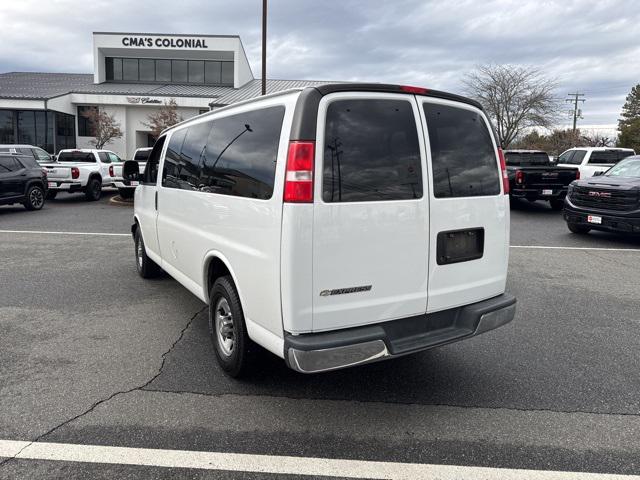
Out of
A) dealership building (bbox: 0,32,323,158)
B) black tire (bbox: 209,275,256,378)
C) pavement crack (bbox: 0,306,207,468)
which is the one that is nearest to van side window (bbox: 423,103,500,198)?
black tire (bbox: 209,275,256,378)

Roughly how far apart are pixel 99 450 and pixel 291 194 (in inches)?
73.5

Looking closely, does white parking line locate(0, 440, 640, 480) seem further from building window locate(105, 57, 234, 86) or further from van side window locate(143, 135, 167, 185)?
building window locate(105, 57, 234, 86)

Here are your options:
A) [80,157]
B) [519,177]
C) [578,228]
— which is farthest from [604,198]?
[80,157]

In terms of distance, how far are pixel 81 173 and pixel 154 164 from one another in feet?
42.7

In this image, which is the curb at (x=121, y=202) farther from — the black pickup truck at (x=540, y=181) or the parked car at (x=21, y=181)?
the black pickup truck at (x=540, y=181)

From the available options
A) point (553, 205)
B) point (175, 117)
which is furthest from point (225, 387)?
point (175, 117)

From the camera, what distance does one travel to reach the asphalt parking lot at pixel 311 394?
2.89 m

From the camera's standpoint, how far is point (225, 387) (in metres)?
3.64

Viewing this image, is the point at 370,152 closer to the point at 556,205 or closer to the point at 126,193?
the point at 556,205

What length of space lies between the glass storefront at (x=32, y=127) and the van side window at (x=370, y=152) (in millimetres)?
38979

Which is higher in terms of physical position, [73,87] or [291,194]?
[73,87]

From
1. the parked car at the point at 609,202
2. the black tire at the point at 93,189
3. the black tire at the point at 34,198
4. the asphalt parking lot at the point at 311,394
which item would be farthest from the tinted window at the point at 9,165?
the parked car at the point at 609,202

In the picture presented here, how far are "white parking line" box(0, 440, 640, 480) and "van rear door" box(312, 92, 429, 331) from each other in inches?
30.6

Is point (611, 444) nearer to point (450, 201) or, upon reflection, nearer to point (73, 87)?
point (450, 201)
